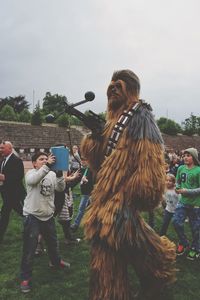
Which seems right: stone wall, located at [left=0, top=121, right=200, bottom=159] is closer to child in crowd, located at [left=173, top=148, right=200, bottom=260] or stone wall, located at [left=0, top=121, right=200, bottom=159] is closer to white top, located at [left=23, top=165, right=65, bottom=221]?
child in crowd, located at [left=173, top=148, right=200, bottom=260]

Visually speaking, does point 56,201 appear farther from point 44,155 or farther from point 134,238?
point 134,238

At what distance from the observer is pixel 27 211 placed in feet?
14.1

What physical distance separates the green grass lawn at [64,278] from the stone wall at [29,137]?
1015 inches

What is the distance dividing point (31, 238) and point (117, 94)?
213cm

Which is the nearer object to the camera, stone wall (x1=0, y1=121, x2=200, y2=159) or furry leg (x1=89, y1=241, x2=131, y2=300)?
furry leg (x1=89, y1=241, x2=131, y2=300)

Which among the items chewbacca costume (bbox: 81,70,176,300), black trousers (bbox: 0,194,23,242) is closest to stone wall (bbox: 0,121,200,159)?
black trousers (bbox: 0,194,23,242)

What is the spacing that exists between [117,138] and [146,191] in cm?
54

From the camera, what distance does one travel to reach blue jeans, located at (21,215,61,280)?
415cm

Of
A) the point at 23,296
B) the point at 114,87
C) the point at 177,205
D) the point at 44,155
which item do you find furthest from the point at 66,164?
the point at 177,205

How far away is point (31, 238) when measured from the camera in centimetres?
420

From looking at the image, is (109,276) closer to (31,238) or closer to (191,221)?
(31,238)

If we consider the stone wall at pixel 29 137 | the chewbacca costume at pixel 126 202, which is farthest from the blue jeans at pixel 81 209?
the stone wall at pixel 29 137

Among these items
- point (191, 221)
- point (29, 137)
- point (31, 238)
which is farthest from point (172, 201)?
point (29, 137)

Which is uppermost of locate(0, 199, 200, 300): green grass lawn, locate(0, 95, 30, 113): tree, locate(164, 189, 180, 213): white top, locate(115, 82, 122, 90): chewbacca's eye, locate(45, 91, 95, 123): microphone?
locate(0, 95, 30, 113): tree
